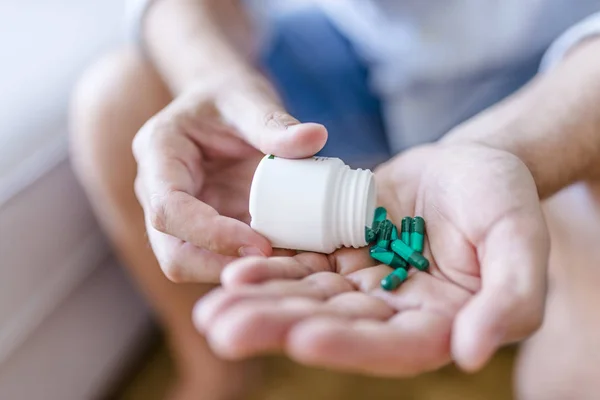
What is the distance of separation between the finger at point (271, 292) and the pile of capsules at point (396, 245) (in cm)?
3

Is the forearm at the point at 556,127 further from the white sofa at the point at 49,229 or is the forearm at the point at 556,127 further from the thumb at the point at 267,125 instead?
the white sofa at the point at 49,229

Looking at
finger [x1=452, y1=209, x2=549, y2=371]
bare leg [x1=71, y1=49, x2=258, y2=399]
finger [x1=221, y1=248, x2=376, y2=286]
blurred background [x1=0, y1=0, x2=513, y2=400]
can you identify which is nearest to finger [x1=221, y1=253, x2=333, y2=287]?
finger [x1=221, y1=248, x2=376, y2=286]

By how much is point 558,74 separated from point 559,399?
1.00 ft

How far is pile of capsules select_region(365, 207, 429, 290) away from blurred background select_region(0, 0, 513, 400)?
1.29 feet

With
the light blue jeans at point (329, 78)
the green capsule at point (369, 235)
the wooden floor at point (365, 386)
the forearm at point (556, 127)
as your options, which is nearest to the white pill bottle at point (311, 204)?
the green capsule at point (369, 235)

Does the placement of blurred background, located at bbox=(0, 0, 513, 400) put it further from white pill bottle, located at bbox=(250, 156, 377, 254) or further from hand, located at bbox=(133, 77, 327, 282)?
white pill bottle, located at bbox=(250, 156, 377, 254)

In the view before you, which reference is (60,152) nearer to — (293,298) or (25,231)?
(25,231)

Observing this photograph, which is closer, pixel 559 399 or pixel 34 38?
pixel 559 399

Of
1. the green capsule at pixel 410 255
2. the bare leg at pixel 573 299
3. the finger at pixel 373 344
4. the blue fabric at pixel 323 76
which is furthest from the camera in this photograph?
the blue fabric at pixel 323 76

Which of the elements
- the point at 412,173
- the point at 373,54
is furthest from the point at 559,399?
the point at 373,54

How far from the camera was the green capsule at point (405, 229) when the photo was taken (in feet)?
1.47

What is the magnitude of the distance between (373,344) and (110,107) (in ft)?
1.53

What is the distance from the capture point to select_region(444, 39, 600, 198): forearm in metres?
→ 0.52

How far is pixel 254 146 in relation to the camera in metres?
0.50
